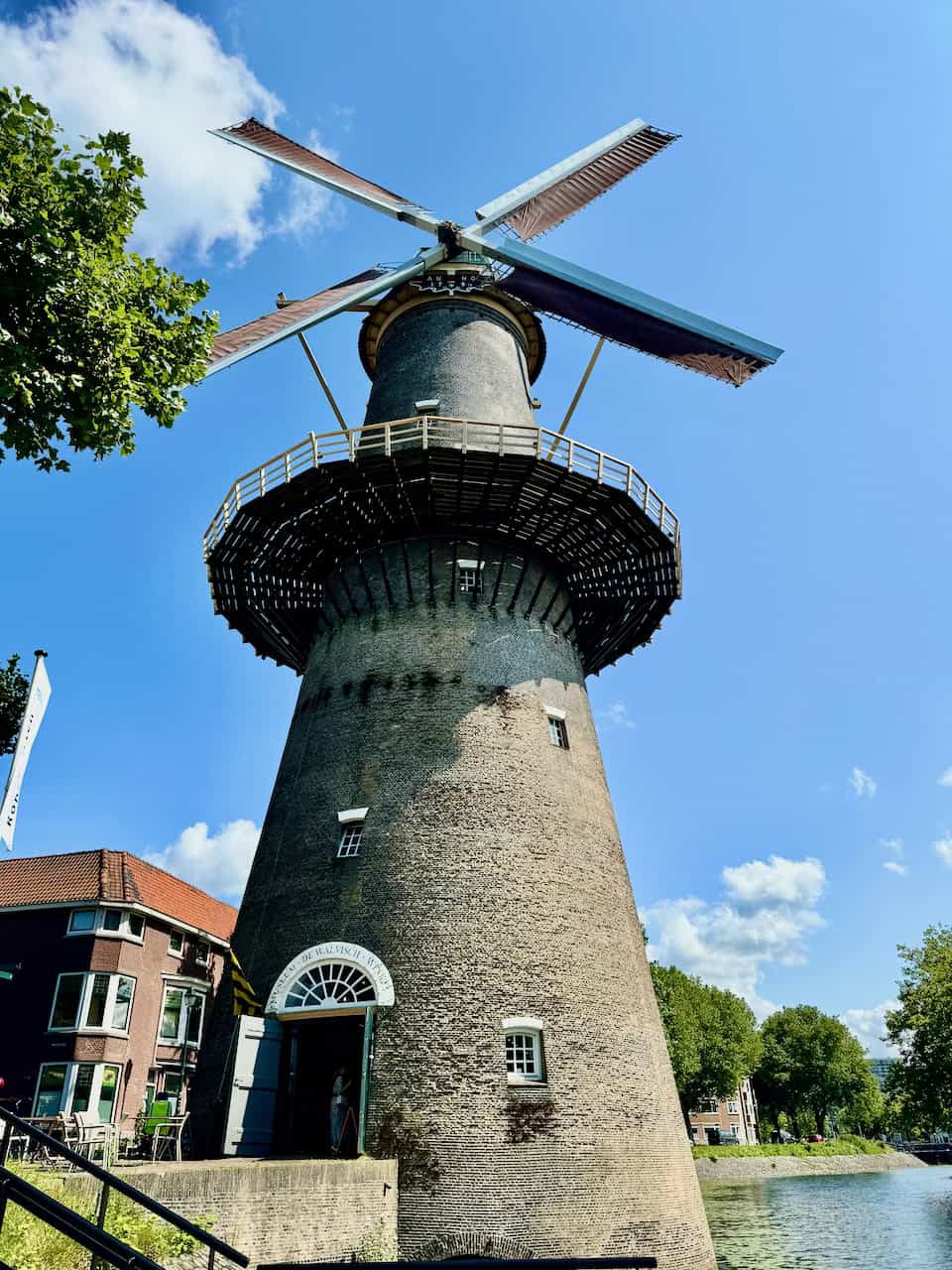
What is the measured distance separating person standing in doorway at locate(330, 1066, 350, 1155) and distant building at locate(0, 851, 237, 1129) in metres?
7.41

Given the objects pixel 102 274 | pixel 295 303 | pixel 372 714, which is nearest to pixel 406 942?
pixel 372 714

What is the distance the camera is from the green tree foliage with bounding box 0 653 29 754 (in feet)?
43.9

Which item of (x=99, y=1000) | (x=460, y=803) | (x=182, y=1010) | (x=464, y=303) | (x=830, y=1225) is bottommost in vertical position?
(x=830, y=1225)

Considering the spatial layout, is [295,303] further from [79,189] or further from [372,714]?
[79,189]

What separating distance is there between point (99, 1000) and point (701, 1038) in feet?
138

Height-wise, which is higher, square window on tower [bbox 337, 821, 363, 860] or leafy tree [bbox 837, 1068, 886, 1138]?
square window on tower [bbox 337, 821, 363, 860]

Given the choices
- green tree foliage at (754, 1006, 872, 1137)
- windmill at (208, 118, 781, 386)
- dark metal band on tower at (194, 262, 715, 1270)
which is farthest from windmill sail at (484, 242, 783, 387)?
green tree foliage at (754, 1006, 872, 1137)

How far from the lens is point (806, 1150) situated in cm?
6234

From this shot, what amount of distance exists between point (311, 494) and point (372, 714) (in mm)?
4856

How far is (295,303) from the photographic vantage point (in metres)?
24.0

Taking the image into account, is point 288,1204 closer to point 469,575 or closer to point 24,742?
point 24,742

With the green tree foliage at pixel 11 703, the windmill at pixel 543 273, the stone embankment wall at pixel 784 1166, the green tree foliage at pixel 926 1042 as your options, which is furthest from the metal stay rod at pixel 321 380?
the stone embankment wall at pixel 784 1166

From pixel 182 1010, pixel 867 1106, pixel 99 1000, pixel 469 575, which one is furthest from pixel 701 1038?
pixel 469 575

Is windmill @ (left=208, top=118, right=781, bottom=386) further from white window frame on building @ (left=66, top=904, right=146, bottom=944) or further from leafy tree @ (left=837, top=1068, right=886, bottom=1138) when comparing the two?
leafy tree @ (left=837, top=1068, right=886, bottom=1138)
